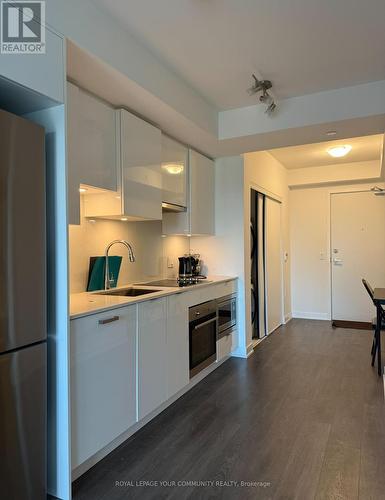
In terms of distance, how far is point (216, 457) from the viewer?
83.0 inches

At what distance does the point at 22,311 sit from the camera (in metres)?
1.52

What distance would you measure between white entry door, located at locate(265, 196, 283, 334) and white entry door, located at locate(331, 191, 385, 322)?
107 cm

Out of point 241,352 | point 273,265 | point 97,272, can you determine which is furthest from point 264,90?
point 273,265

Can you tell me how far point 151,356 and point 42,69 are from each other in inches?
71.7

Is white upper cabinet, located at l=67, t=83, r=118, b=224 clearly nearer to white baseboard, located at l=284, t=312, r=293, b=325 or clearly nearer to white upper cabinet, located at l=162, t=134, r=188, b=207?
white upper cabinet, located at l=162, t=134, r=188, b=207

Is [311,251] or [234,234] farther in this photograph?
[311,251]

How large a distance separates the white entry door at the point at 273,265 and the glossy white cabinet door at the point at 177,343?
7.48ft

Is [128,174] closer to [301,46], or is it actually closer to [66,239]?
[66,239]

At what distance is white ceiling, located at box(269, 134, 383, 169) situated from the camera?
14.4 ft

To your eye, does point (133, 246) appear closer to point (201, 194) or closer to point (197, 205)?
point (197, 205)

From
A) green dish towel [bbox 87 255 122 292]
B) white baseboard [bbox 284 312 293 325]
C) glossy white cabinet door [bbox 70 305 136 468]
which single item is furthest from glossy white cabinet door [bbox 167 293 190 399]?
white baseboard [bbox 284 312 293 325]

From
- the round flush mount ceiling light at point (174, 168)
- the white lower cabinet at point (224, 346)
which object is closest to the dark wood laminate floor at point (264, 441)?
the white lower cabinet at point (224, 346)

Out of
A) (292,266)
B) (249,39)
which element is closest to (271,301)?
(292,266)

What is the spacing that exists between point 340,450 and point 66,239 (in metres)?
2.05
